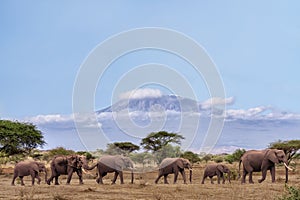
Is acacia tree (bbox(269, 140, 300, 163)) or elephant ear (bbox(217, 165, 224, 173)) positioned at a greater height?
acacia tree (bbox(269, 140, 300, 163))

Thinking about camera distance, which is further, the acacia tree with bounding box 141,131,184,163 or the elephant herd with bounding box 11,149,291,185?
the acacia tree with bounding box 141,131,184,163

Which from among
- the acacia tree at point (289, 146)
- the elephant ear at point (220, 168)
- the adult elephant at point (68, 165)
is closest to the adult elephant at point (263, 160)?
the elephant ear at point (220, 168)

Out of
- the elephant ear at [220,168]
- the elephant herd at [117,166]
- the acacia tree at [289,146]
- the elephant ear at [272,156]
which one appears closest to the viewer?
the elephant ear at [272,156]

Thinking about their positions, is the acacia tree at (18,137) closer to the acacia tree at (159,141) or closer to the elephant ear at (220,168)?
the acacia tree at (159,141)

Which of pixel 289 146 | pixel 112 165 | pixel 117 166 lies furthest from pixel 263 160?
pixel 289 146

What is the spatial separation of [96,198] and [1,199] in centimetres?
338

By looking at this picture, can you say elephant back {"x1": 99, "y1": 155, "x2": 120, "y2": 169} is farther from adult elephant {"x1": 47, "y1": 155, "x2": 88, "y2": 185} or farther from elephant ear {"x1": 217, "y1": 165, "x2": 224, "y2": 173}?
elephant ear {"x1": 217, "y1": 165, "x2": 224, "y2": 173}

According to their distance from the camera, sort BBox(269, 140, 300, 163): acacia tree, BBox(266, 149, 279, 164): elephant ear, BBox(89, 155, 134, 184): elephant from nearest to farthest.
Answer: BBox(266, 149, 279, 164): elephant ear
BBox(89, 155, 134, 184): elephant
BBox(269, 140, 300, 163): acacia tree

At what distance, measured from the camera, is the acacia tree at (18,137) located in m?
50.3

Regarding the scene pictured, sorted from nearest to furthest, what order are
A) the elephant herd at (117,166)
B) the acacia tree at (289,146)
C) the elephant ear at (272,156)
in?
the elephant ear at (272,156) < the elephant herd at (117,166) < the acacia tree at (289,146)

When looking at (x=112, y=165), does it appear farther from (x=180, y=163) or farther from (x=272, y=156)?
(x=272, y=156)

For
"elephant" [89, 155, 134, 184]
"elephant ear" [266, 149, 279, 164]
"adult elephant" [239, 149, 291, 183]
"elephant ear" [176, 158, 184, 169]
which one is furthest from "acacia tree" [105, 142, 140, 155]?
"elephant ear" [266, 149, 279, 164]

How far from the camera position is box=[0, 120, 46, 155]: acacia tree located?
50.3 meters

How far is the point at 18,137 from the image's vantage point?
5159cm
